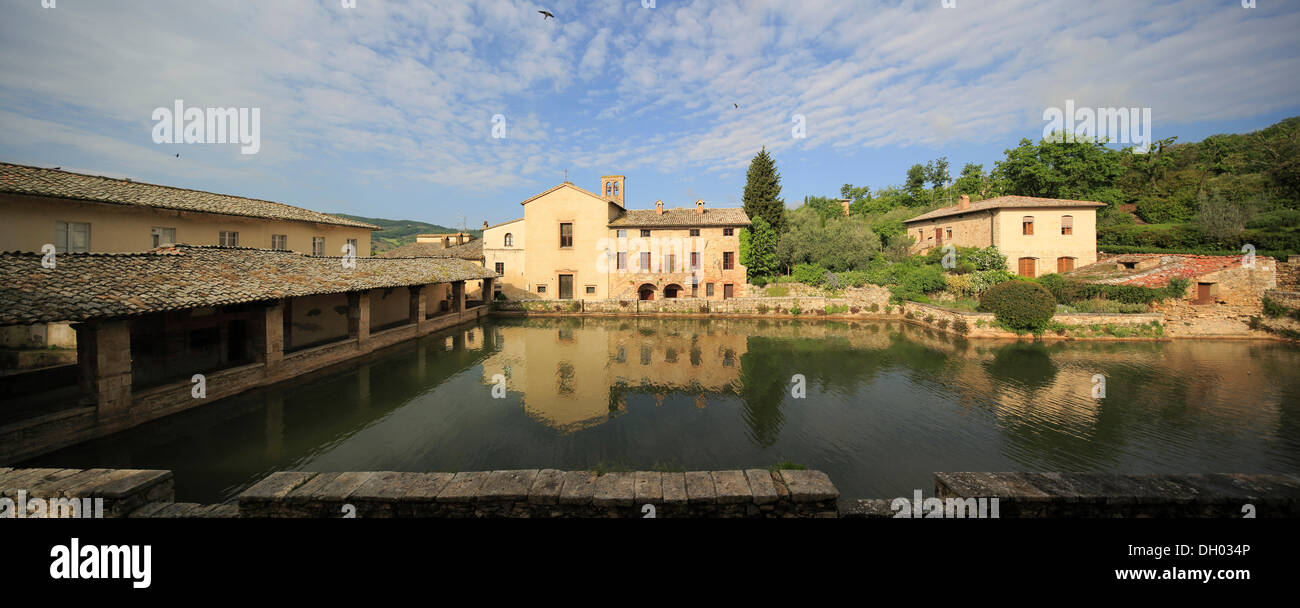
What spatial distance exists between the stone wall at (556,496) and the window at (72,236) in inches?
629

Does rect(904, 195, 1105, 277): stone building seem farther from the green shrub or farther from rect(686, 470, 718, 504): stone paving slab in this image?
rect(686, 470, 718, 504): stone paving slab

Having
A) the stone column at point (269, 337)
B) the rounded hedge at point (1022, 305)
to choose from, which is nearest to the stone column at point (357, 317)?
the stone column at point (269, 337)

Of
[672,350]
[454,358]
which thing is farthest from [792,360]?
[454,358]

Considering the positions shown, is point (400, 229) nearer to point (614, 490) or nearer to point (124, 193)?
point (124, 193)

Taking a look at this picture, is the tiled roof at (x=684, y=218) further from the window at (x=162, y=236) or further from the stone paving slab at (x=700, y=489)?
the stone paving slab at (x=700, y=489)

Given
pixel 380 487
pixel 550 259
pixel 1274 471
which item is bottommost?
pixel 1274 471

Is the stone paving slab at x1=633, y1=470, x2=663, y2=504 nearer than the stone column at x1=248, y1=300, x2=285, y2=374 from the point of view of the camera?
Yes

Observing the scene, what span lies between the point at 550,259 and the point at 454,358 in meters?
13.5

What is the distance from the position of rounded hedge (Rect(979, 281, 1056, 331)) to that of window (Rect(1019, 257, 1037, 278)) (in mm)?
9477

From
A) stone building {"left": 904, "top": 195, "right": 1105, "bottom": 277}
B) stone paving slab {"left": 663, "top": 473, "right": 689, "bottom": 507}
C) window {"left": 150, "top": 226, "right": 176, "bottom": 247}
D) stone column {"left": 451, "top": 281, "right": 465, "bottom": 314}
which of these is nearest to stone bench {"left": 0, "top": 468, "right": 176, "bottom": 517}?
stone paving slab {"left": 663, "top": 473, "right": 689, "bottom": 507}

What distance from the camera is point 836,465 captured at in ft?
21.5

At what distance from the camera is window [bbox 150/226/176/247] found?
1395 cm

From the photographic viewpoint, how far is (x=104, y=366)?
7414mm
